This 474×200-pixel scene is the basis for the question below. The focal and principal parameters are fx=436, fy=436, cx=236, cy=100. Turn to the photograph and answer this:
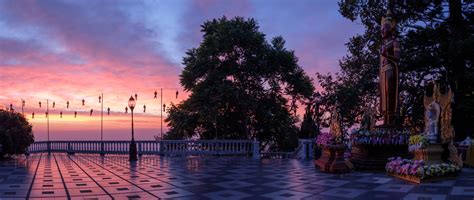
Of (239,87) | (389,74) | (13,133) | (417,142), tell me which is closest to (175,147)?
(239,87)

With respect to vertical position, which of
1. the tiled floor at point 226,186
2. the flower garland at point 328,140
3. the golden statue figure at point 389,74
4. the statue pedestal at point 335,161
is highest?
the golden statue figure at point 389,74

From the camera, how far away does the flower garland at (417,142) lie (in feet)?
37.8

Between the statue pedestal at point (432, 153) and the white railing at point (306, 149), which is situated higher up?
the statue pedestal at point (432, 153)

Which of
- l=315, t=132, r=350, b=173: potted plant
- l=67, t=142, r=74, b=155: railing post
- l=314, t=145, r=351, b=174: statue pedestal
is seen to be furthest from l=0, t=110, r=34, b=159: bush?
l=314, t=145, r=351, b=174: statue pedestal

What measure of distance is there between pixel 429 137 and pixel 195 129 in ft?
50.9

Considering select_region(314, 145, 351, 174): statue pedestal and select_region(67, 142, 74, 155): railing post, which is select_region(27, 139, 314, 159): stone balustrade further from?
select_region(314, 145, 351, 174): statue pedestal

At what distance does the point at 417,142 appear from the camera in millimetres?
11844

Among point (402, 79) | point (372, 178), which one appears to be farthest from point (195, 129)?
point (372, 178)

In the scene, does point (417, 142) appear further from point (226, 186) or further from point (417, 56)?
point (417, 56)

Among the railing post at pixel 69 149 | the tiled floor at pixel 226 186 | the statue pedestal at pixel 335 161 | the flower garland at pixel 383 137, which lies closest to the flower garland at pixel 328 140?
the statue pedestal at pixel 335 161

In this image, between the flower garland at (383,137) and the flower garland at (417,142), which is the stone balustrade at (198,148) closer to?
the flower garland at (383,137)

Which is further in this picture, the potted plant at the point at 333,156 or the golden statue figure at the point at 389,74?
the golden statue figure at the point at 389,74

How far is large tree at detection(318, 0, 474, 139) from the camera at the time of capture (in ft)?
65.5

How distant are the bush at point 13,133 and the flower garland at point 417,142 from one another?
18112mm
